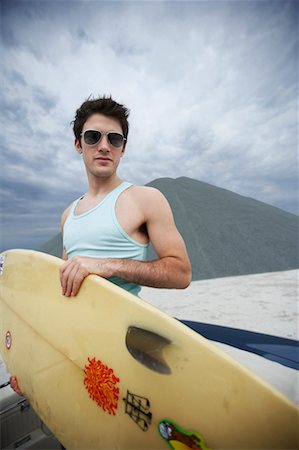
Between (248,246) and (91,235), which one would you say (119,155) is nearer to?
(91,235)

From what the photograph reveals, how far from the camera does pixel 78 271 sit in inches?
32.7

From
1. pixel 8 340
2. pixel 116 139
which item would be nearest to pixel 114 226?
pixel 116 139

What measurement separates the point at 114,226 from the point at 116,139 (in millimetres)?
465

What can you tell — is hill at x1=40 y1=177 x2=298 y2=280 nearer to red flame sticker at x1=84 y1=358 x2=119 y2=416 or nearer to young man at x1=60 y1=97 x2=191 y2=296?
young man at x1=60 y1=97 x2=191 y2=296

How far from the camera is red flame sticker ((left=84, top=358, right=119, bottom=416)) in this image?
0.73 m

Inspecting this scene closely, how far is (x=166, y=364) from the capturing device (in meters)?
0.63

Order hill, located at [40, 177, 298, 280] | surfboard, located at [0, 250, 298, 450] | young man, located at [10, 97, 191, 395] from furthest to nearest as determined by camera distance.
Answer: hill, located at [40, 177, 298, 280] → young man, located at [10, 97, 191, 395] → surfboard, located at [0, 250, 298, 450]

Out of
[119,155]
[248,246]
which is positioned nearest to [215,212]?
[248,246]

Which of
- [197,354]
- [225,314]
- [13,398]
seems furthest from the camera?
[225,314]

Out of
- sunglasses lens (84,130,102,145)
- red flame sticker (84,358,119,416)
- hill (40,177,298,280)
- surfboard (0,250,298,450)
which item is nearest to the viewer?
surfboard (0,250,298,450)

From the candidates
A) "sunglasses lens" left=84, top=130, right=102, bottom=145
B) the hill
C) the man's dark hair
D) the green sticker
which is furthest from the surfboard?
the hill

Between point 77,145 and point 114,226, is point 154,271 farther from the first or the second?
point 77,145

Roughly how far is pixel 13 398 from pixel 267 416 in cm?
116

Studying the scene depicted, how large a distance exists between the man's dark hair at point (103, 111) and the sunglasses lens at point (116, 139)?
0.10 m
